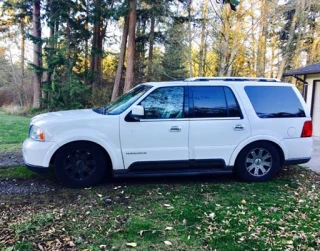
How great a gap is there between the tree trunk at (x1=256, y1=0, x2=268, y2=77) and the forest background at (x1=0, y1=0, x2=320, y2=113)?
0.17ft

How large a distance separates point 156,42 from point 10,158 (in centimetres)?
1589

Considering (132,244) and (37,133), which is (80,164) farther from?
(132,244)

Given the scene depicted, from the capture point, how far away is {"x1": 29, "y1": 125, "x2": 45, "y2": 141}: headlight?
4336 millimetres

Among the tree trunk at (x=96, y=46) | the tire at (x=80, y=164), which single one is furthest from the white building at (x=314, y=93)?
the tree trunk at (x=96, y=46)

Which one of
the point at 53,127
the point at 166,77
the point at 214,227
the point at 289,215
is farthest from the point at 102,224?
the point at 166,77

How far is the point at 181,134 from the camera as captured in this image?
4.70 meters

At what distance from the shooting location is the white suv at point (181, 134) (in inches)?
175

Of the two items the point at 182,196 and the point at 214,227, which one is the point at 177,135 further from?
the point at 214,227

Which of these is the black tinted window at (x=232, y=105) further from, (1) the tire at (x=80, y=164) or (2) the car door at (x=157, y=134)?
(1) the tire at (x=80, y=164)

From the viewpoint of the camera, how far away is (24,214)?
3533 mm

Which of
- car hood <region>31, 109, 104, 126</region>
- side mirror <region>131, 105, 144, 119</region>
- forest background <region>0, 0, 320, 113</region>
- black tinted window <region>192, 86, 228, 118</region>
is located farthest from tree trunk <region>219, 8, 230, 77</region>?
car hood <region>31, 109, 104, 126</region>

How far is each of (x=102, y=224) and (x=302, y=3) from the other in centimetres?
1972

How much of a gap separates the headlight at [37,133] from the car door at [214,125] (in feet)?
7.50

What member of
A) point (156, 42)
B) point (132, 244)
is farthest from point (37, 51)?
point (132, 244)
